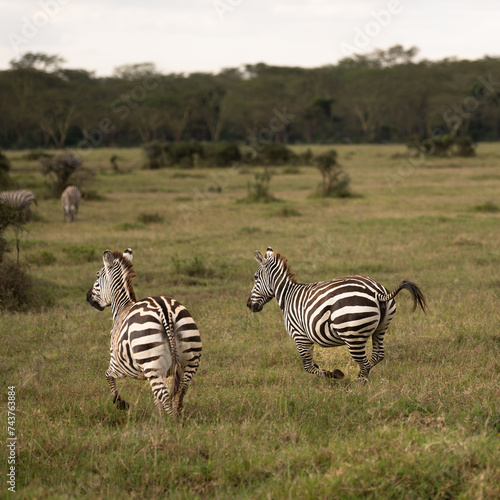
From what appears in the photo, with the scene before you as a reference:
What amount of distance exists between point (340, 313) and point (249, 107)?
2352 inches

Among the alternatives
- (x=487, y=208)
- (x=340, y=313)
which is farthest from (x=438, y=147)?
(x=340, y=313)

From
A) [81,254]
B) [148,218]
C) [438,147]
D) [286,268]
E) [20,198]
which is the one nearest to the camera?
[286,268]

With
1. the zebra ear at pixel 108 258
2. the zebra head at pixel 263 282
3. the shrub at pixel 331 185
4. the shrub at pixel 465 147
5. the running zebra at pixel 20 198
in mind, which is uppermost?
the shrub at pixel 465 147

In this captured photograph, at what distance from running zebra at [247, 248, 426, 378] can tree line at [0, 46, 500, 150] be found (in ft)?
136

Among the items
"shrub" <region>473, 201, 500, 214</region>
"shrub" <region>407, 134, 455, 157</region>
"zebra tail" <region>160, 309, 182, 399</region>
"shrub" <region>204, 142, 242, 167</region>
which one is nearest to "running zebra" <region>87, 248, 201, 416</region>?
"zebra tail" <region>160, 309, 182, 399</region>

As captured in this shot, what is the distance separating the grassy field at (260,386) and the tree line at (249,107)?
35.0 meters

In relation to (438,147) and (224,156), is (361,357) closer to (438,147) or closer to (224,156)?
(224,156)

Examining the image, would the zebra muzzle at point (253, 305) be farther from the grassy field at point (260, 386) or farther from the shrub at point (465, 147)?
the shrub at point (465, 147)

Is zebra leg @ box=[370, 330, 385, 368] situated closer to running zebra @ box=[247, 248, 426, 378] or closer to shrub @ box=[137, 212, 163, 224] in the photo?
running zebra @ box=[247, 248, 426, 378]

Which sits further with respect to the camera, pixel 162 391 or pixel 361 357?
pixel 361 357

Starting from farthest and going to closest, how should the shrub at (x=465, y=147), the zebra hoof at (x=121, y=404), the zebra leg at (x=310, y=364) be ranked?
the shrub at (x=465, y=147), the zebra leg at (x=310, y=364), the zebra hoof at (x=121, y=404)

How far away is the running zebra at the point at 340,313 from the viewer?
5367 millimetres

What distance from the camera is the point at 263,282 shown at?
6426 mm

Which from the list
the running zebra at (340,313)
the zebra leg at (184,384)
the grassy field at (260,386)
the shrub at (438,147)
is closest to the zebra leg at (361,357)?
the running zebra at (340,313)
